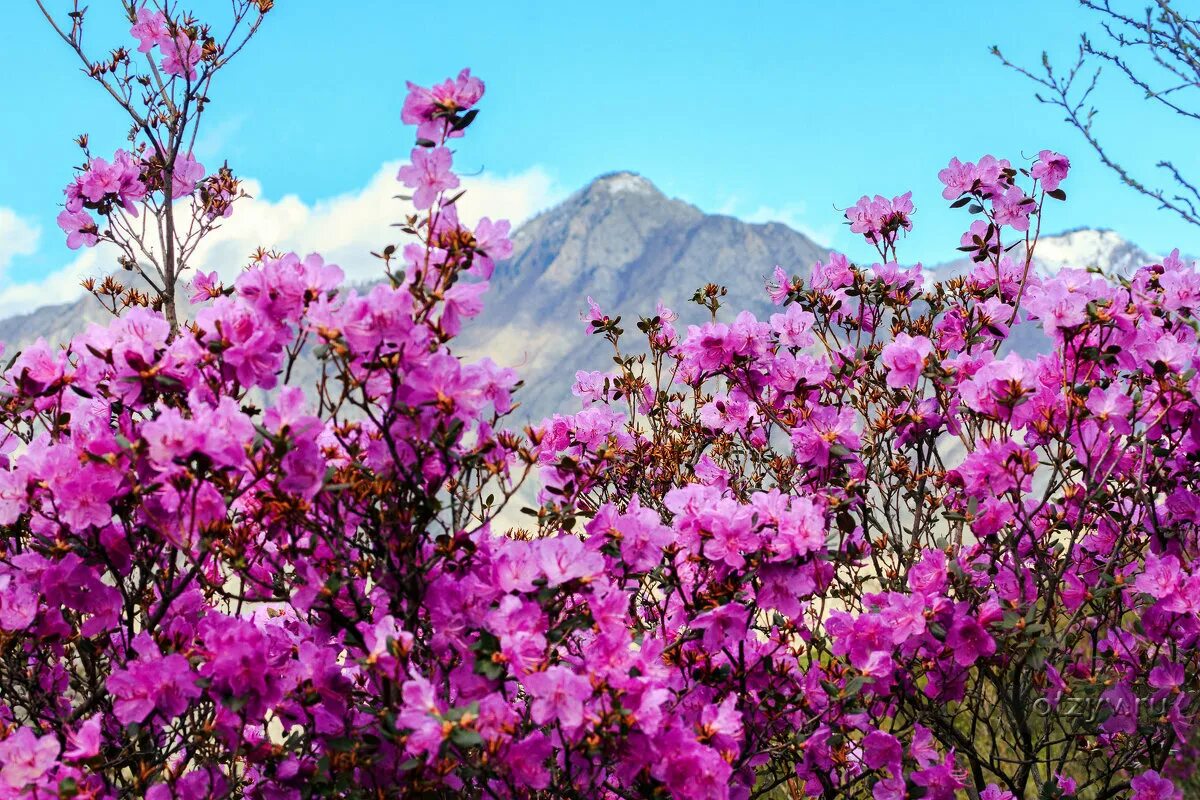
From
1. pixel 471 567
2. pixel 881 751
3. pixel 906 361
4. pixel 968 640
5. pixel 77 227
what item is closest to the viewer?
pixel 471 567

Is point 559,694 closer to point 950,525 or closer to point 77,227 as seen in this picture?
point 950,525

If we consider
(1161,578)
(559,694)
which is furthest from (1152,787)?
(559,694)

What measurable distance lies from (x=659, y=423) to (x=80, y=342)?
2759mm

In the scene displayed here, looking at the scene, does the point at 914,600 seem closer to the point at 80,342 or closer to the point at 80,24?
the point at 80,342

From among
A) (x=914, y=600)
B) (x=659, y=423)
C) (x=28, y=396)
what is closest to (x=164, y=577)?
(x=28, y=396)

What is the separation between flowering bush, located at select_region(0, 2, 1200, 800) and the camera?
6.61 ft

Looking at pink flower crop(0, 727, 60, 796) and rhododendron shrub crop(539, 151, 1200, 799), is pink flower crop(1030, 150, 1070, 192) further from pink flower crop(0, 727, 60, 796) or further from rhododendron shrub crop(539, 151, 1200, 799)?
pink flower crop(0, 727, 60, 796)

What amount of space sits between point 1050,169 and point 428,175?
2585mm

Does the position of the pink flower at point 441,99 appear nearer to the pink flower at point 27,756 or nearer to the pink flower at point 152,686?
the pink flower at point 152,686

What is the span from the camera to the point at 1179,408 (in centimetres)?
274

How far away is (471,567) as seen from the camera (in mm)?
2225

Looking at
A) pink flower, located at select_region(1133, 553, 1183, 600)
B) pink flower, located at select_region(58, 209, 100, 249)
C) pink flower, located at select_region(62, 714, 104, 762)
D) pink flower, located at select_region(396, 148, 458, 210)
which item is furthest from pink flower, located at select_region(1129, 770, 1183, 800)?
pink flower, located at select_region(58, 209, 100, 249)

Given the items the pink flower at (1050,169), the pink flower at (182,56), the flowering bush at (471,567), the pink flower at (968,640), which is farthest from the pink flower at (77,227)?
the pink flower at (1050,169)

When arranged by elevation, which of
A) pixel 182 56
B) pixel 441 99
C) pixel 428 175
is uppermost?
pixel 182 56
